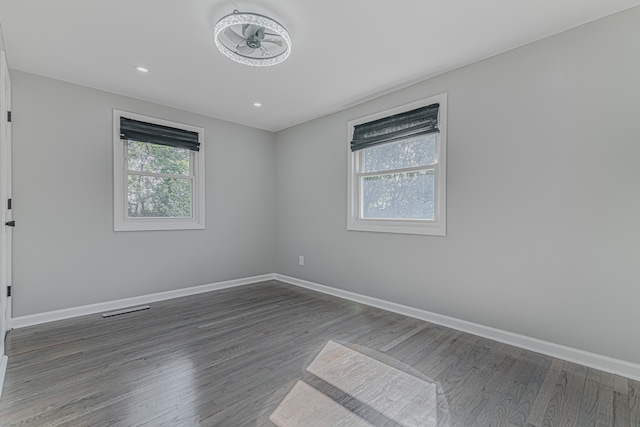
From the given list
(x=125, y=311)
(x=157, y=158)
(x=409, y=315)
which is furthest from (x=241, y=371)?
(x=157, y=158)

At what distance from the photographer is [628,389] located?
1.85 metres

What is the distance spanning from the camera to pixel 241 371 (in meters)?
2.08

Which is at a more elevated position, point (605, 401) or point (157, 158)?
point (157, 158)

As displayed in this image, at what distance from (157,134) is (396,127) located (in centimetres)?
295

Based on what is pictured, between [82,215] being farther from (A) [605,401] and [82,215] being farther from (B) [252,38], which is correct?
(A) [605,401]

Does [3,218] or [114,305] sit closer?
[3,218]

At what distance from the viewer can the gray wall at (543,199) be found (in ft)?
6.70

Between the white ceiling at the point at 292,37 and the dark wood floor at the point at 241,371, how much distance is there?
8.31 ft

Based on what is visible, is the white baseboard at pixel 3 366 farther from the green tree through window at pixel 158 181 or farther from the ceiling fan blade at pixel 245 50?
the ceiling fan blade at pixel 245 50

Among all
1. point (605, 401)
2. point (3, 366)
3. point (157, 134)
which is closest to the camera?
point (605, 401)

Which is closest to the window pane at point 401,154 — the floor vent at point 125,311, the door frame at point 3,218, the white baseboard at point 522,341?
the white baseboard at point 522,341

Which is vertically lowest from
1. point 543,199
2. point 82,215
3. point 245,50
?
point 82,215

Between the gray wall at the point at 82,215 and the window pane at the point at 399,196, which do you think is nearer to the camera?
the gray wall at the point at 82,215

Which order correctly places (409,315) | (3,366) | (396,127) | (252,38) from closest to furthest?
(3,366) < (252,38) < (409,315) < (396,127)
